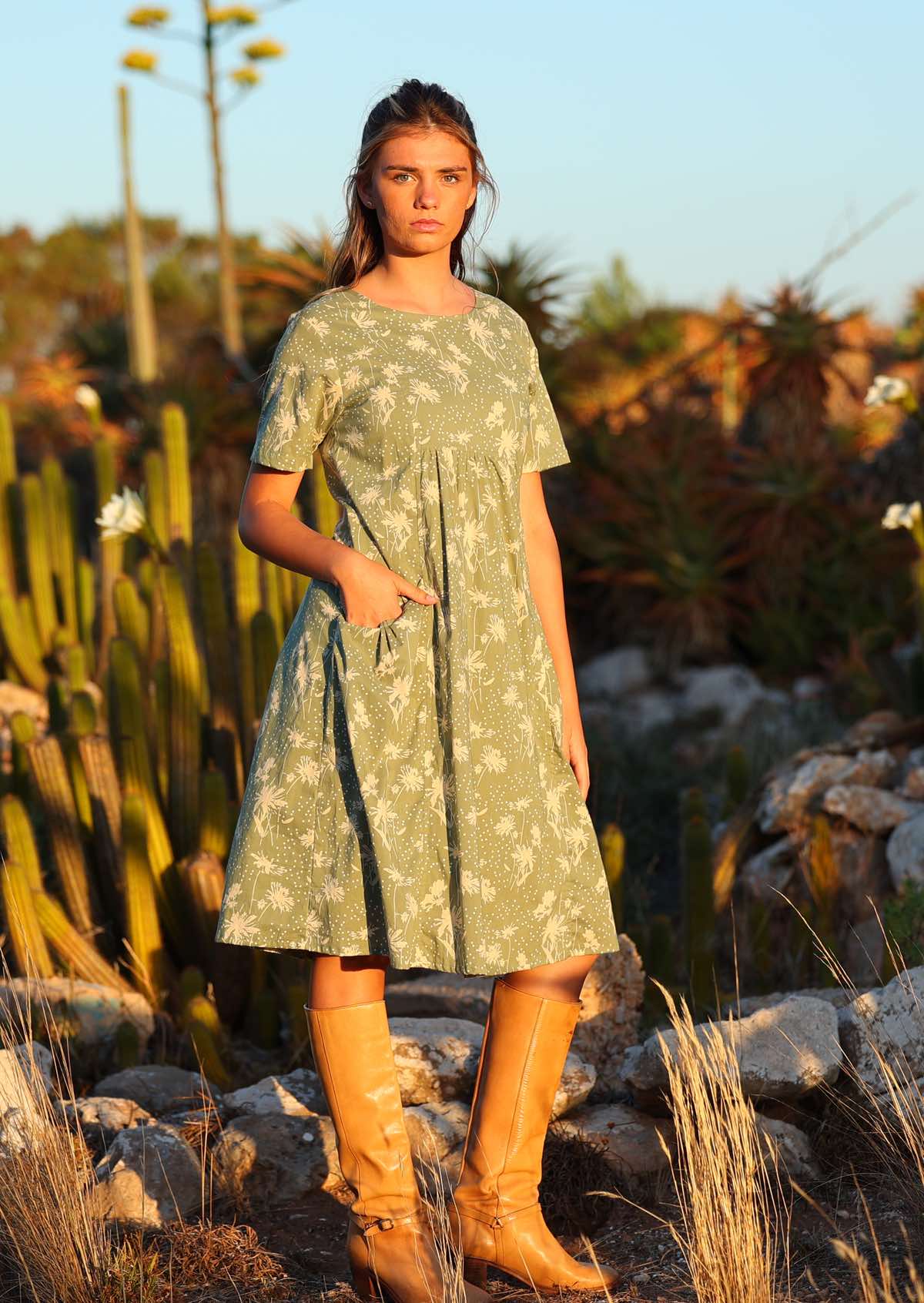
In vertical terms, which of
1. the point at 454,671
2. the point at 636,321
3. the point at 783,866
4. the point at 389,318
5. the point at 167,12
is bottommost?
the point at 783,866

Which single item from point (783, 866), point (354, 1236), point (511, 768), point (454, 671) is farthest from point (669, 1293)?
point (783, 866)

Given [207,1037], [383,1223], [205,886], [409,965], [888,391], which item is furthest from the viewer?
[888,391]

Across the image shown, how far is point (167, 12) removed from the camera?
1402 centimetres

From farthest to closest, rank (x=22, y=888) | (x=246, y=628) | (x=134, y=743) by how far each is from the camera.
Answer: (x=246, y=628) < (x=134, y=743) < (x=22, y=888)

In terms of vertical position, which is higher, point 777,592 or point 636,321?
point 636,321

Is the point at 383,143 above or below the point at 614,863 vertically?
above

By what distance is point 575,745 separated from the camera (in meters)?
2.65

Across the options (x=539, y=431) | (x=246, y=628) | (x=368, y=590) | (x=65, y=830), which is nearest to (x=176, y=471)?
(x=246, y=628)

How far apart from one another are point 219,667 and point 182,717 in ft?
0.93

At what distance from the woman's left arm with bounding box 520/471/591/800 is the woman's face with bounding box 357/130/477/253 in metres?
0.45

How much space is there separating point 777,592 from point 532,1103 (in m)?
6.65

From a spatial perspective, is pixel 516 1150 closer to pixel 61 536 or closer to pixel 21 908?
pixel 21 908

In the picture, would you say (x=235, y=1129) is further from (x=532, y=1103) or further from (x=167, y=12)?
(x=167, y=12)

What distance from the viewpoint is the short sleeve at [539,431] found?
2.68m
